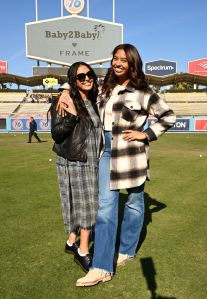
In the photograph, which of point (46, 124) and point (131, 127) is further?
point (46, 124)

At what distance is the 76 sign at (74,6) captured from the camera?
147ft

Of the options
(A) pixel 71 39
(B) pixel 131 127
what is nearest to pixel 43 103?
(A) pixel 71 39

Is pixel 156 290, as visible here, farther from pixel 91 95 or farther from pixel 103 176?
pixel 91 95

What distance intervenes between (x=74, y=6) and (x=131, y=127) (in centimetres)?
4698

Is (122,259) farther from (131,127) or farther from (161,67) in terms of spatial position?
(161,67)

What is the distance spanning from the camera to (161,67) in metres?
60.4

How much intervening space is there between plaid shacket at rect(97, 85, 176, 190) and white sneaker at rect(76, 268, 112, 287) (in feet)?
2.56

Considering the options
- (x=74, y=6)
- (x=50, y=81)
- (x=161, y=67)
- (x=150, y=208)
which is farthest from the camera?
(x=161, y=67)

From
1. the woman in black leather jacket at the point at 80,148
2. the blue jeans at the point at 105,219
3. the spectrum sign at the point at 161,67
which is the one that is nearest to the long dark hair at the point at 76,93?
the woman in black leather jacket at the point at 80,148

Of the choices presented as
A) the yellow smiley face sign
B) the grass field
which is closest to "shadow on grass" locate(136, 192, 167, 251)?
the grass field

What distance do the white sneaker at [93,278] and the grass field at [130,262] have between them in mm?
50

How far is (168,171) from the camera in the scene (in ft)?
28.9

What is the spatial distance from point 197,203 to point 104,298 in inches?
130

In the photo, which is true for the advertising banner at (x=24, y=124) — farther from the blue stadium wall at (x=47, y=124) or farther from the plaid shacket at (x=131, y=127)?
the plaid shacket at (x=131, y=127)
